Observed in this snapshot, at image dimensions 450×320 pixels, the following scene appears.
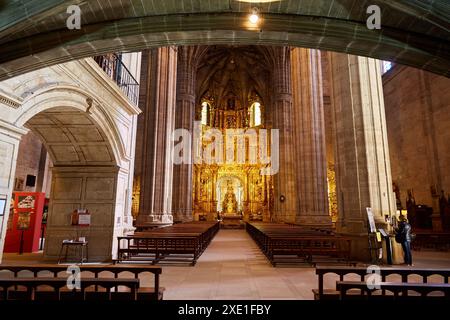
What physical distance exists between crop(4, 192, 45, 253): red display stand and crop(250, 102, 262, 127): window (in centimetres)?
2781

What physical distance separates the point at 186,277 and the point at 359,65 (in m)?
8.17

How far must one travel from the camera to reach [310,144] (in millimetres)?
16672

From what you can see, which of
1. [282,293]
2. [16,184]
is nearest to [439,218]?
[282,293]

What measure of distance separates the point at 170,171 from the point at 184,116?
33.4ft

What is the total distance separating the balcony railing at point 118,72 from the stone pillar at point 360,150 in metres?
7.36

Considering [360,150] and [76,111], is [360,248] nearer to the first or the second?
[360,150]

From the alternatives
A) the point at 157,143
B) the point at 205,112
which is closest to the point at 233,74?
the point at 205,112

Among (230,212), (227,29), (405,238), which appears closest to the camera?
(227,29)

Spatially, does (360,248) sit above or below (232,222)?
above

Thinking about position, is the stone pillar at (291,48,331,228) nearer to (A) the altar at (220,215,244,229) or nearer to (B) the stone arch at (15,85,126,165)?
(B) the stone arch at (15,85,126,165)

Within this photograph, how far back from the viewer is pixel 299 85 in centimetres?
1733

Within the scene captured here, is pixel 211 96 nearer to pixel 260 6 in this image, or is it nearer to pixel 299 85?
pixel 299 85

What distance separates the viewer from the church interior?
3.90 m

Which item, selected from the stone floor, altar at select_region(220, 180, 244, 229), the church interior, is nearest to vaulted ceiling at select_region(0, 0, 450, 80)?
the church interior
